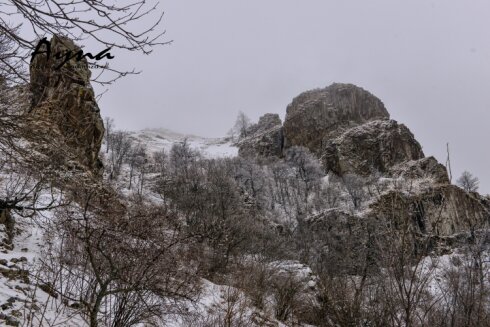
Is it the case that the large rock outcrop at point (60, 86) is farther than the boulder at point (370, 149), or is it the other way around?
the boulder at point (370, 149)

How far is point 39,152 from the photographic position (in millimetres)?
2979

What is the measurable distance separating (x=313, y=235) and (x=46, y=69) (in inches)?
1156

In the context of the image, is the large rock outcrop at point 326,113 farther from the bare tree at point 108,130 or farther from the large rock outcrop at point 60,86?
the large rock outcrop at point 60,86

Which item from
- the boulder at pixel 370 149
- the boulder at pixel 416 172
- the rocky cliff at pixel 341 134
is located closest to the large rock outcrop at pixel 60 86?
the boulder at pixel 416 172

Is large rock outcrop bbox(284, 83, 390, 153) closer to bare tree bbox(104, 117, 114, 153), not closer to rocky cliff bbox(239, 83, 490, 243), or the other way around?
rocky cliff bbox(239, 83, 490, 243)

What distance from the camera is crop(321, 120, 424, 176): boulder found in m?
60.3

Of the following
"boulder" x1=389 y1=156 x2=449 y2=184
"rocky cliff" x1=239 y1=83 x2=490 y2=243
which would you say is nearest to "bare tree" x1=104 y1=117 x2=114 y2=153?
"rocky cliff" x1=239 y1=83 x2=490 y2=243

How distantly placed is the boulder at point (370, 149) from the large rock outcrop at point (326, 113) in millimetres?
4532

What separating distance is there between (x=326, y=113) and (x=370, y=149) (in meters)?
12.5

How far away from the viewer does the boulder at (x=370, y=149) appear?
60.3 metres

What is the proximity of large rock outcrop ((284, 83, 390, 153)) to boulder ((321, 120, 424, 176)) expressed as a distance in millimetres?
4532

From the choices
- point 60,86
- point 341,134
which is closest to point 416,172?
point 60,86

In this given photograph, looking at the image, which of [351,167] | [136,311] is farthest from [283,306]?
[351,167]

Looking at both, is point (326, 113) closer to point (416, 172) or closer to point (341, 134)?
point (341, 134)
